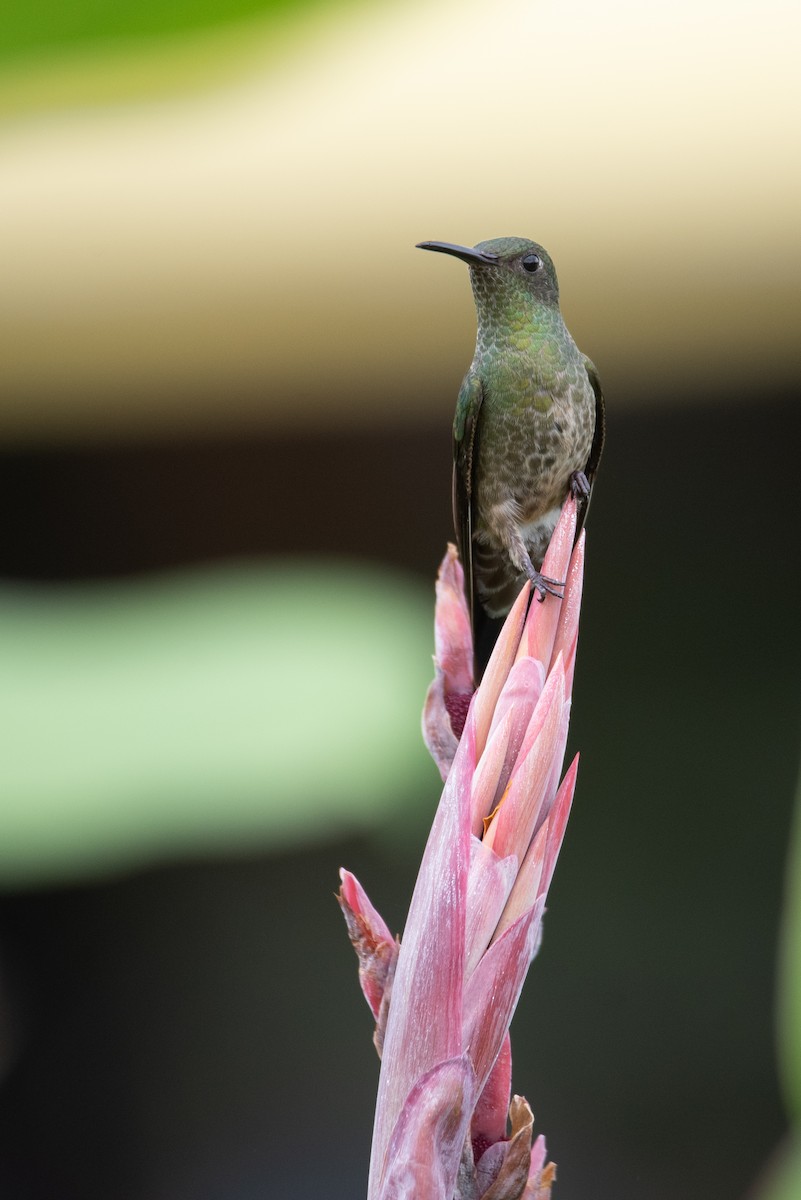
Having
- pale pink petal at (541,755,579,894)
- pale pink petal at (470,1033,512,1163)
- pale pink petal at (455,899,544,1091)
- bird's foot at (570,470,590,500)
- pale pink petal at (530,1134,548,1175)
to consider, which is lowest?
pale pink petal at (530,1134,548,1175)

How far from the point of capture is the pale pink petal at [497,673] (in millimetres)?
302

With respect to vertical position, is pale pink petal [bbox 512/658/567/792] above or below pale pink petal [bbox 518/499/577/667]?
below

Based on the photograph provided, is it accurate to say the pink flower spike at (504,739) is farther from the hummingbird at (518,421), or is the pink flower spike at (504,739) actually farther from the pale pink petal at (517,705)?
the hummingbird at (518,421)

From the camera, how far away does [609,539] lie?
62.8 inches

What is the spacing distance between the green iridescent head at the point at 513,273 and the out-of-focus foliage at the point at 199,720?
365 millimetres

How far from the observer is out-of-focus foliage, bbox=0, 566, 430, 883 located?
72cm

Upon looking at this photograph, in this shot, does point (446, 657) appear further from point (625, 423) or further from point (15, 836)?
point (625, 423)

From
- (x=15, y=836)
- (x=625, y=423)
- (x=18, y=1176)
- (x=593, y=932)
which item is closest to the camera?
(x=15, y=836)

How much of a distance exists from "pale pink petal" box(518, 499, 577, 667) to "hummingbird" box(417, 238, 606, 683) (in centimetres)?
9

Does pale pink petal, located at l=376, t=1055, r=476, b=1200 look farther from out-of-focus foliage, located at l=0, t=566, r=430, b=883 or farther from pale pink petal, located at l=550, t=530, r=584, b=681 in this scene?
out-of-focus foliage, located at l=0, t=566, r=430, b=883

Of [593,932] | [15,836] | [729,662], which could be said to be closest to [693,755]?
[729,662]

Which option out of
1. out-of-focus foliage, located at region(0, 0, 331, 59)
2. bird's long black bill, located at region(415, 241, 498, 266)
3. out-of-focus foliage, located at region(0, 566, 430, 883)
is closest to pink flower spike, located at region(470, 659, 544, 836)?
bird's long black bill, located at region(415, 241, 498, 266)

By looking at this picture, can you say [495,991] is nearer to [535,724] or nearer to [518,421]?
[535,724]

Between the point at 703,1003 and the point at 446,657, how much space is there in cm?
146
